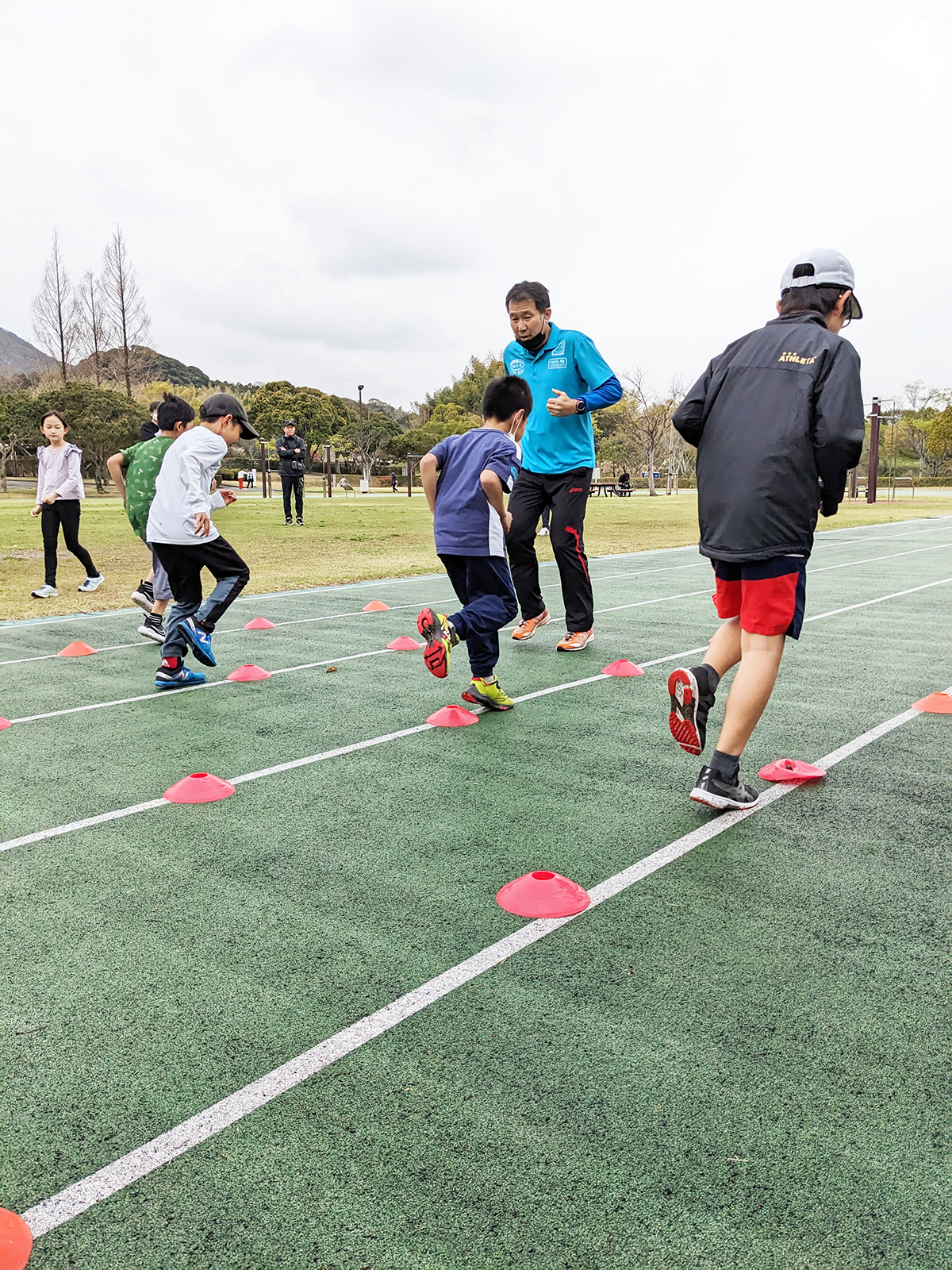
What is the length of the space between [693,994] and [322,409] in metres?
58.8

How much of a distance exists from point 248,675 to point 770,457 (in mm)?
3786

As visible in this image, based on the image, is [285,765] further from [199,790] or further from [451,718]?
[451,718]

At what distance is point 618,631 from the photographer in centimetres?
774

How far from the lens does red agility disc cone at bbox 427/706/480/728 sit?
15.8 feet

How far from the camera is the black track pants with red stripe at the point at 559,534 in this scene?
6.54m

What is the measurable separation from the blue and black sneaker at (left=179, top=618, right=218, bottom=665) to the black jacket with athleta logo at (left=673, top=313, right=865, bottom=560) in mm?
3429

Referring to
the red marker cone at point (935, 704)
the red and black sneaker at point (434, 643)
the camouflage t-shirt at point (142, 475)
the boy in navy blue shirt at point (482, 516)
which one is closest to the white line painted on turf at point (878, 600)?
the red marker cone at point (935, 704)

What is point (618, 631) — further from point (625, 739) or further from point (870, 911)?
point (870, 911)

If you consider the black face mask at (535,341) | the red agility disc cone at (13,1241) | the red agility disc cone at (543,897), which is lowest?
the red agility disc cone at (13,1241)

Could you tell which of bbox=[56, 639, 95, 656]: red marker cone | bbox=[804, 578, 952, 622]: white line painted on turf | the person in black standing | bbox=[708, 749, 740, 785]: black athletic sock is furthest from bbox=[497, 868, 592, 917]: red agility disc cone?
the person in black standing

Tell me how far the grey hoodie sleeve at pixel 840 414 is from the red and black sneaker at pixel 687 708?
3.07 feet

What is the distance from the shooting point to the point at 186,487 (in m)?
5.65

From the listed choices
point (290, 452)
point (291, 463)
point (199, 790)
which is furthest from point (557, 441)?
point (291, 463)

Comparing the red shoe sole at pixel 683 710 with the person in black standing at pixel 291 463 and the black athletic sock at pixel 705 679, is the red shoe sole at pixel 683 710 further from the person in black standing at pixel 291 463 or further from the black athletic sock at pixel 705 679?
the person in black standing at pixel 291 463
